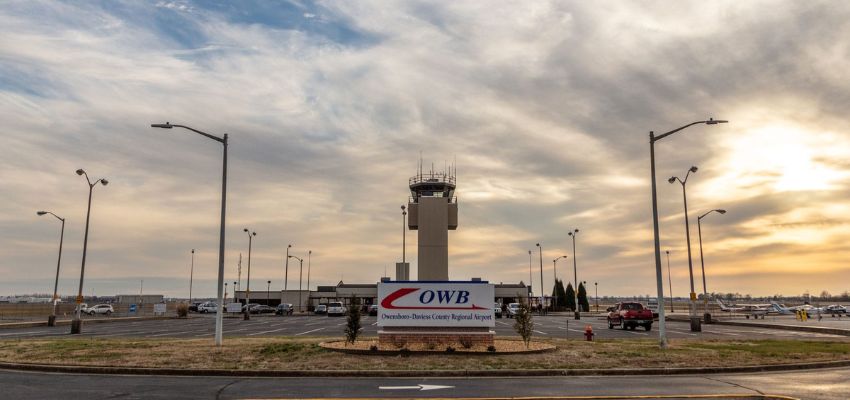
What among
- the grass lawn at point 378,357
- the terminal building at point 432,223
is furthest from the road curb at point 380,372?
the terminal building at point 432,223

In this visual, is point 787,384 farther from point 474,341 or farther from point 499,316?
point 499,316

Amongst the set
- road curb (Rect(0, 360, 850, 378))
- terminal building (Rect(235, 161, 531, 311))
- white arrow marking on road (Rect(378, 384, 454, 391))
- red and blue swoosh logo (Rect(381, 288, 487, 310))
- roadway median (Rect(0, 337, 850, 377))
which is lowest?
white arrow marking on road (Rect(378, 384, 454, 391))

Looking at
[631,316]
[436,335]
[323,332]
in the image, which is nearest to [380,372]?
[436,335]

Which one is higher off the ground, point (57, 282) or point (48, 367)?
point (57, 282)

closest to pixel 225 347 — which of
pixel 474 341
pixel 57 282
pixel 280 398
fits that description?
pixel 474 341

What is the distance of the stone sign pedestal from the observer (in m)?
22.0

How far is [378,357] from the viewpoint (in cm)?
1930

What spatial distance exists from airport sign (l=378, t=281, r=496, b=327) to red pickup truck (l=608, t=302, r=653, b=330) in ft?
64.8

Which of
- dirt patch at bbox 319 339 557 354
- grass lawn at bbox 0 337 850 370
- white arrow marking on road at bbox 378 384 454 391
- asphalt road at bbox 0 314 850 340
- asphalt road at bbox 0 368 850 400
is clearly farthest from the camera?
asphalt road at bbox 0 314 850 340

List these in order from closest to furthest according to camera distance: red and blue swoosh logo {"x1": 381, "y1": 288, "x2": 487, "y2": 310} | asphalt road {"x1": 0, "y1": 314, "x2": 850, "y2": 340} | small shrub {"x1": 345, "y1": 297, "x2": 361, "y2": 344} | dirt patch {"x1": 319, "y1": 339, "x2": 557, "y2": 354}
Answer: dirt patch {"x1": 319, "y1": 339, "x2": 557, "y2": 354} < small shrub {"x1": 345, "y1": 297, "x2": 361, "y2": 344} < red and blue swoosh logo {"x1": 381, "y1": 288, "x2": 487, "y2": 310} < asphalt road {"x1": 0, "y1": 314, "x2": 850, "y2": 340}

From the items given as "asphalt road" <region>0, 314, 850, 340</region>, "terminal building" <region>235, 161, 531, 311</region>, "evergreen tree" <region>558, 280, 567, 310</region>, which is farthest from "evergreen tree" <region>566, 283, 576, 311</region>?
"asphalt road" <region>0, 314, 850, 340</region>

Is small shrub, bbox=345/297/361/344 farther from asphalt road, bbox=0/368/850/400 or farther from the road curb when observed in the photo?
asphalt road, bbox=0/368/850/400

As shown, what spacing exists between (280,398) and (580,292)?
81.0m

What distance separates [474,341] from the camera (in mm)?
22125
